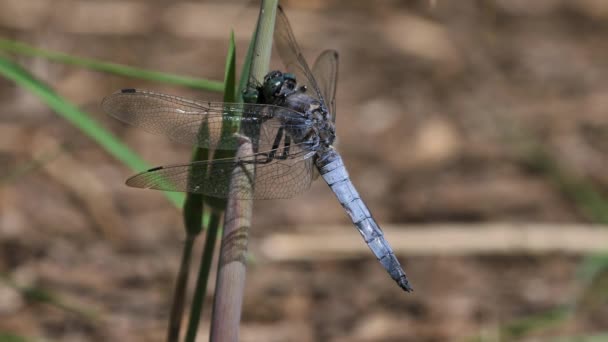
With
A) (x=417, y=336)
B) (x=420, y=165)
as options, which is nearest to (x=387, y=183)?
(x=420, y=165)

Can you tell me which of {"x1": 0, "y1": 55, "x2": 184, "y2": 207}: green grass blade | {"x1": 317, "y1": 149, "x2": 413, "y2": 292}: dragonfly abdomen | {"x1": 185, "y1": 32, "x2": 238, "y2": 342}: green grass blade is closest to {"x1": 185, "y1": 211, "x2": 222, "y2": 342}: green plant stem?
{"x1": 185, "y1": 32, "x2": 238, "y2": 342}: green grass blade

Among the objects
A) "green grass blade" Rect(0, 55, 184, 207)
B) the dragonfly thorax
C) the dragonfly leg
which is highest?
the dragonfly thorax

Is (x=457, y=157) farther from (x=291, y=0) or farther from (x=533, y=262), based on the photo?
(x=291, y=0)

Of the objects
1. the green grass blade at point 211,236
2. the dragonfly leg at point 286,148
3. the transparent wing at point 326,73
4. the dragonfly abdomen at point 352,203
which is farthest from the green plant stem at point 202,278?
the transparent wing at point 326,73

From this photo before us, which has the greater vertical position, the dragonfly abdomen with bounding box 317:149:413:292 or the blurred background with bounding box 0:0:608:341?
the blurred background with bounding box 0:0:608:341

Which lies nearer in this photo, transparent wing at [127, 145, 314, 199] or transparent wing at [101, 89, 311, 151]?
transparent wing at [127, 145, 314, 199]

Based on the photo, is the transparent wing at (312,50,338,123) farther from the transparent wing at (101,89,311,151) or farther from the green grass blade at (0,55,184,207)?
the green grass blade at (0,55,184,207)

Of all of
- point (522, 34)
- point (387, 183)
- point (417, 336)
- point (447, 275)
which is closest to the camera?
point (417, 336)
